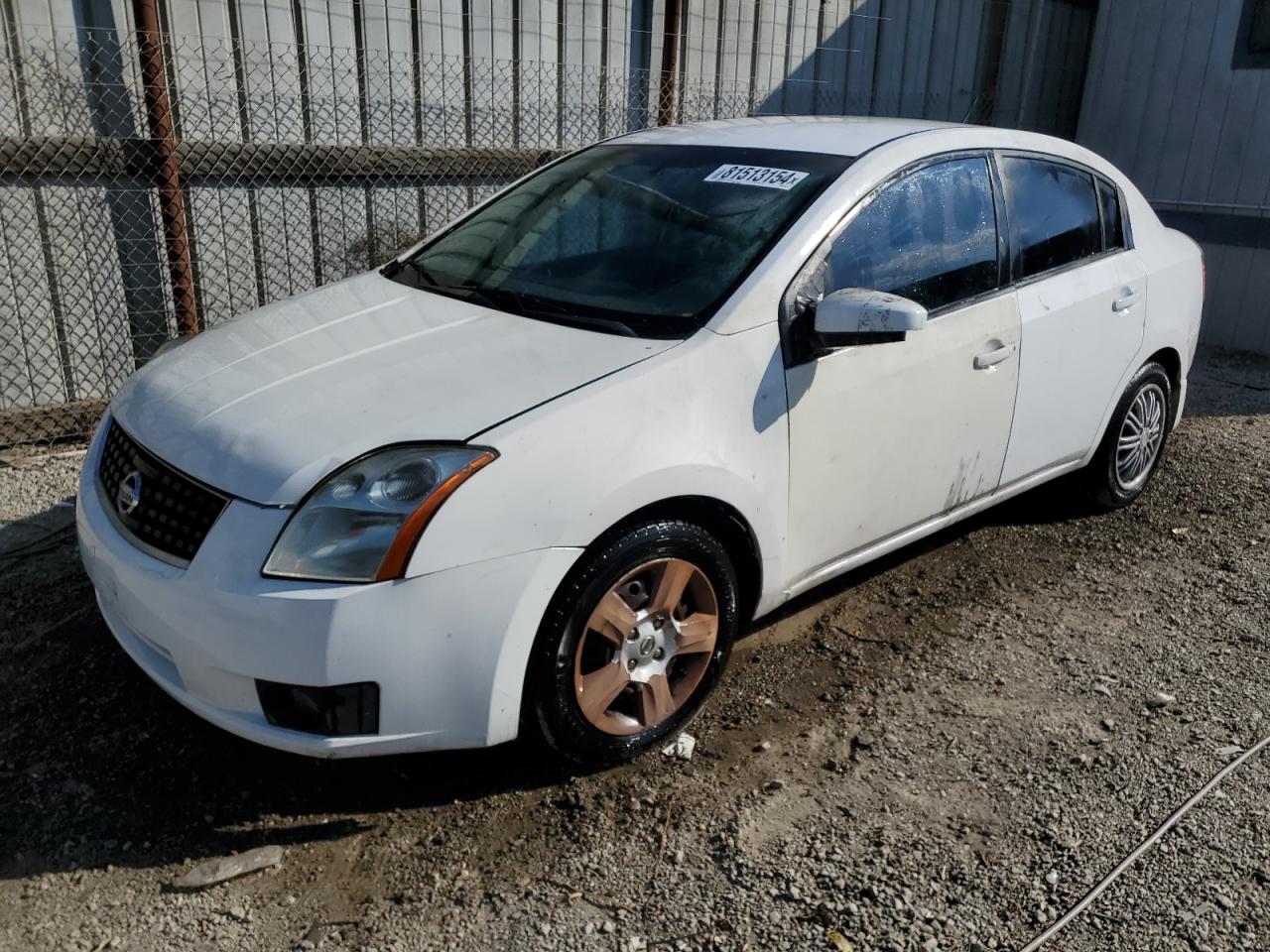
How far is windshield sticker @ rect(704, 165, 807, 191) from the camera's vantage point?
3510 mm

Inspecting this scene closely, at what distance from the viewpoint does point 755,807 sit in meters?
2.98

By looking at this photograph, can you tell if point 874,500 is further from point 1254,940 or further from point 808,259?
point 1254,940

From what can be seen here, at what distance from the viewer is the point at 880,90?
27.4 ft

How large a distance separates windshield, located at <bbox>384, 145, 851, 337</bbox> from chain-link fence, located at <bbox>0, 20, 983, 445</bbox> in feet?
7.08

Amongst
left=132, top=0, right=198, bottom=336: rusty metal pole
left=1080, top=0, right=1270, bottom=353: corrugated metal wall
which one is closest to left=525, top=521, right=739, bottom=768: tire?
left=132, top=0, right=198, bottom=336: rusty metal pole

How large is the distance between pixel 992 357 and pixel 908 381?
0.46 meters

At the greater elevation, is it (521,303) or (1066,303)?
(521,303)

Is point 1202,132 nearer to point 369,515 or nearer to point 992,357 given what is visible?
point 992,357

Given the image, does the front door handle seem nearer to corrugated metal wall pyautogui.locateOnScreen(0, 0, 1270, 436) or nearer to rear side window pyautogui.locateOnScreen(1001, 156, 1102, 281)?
rear side window pyautogui.locateOnScreen(1001, 156, 1102, 281)

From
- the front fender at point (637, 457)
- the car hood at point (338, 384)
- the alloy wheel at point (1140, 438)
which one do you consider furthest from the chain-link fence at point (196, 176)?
the alloy wheel at point (1140, 438)

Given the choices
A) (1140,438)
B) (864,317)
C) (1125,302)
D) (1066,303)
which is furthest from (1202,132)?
(864,317)

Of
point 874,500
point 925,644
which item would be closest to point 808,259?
point 874,500

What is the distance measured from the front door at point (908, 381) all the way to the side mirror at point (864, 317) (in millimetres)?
95

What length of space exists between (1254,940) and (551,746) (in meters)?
1.73
